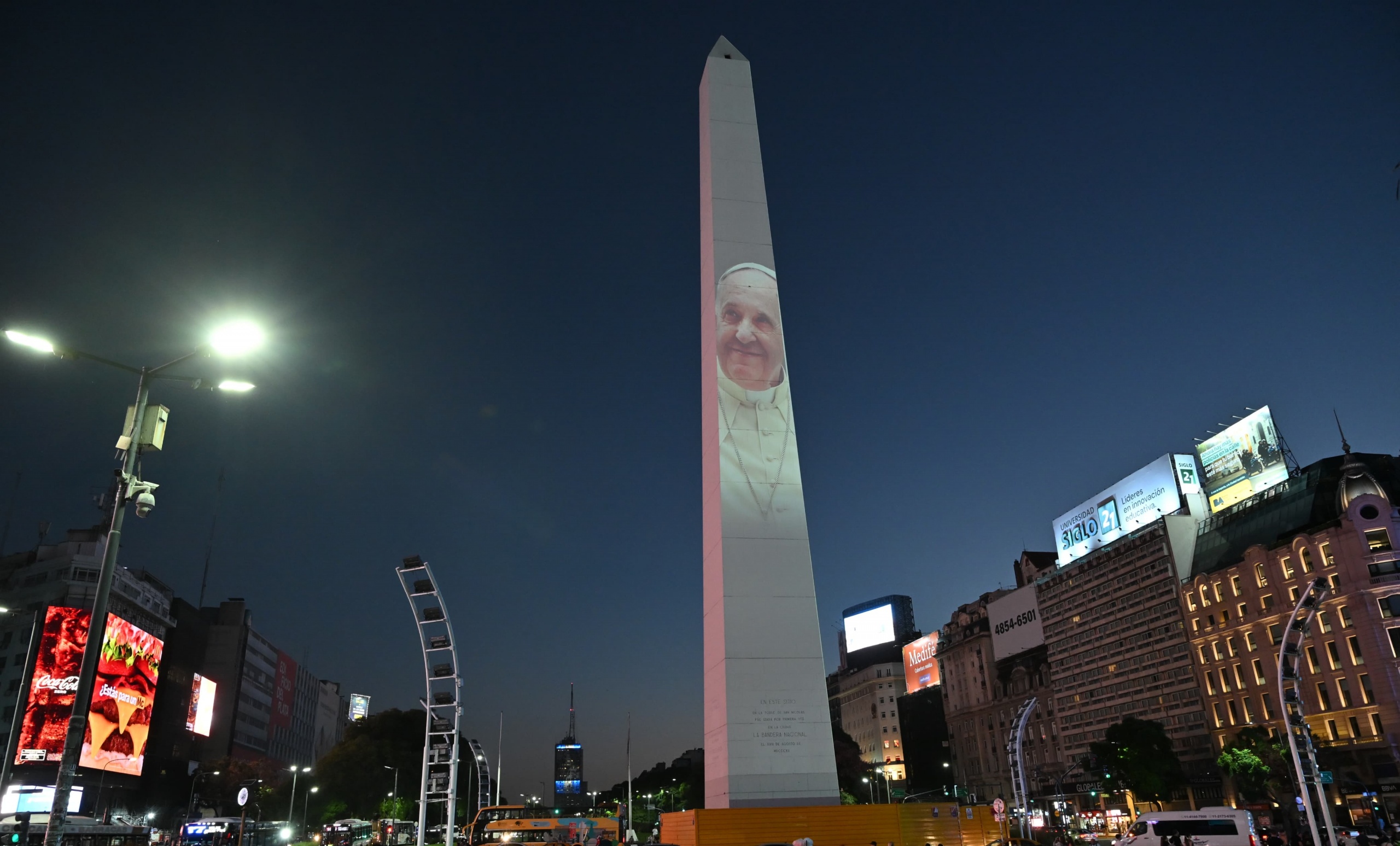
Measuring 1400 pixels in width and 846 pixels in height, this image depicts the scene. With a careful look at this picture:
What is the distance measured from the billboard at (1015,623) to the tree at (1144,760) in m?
33.1

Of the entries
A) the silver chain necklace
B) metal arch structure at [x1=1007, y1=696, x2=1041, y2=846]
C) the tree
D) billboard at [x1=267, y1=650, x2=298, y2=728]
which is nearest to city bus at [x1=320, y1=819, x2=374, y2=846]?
the silver chain necklace

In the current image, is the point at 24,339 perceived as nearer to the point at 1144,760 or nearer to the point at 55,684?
the point at 55,684

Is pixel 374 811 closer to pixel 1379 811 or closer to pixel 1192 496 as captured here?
pixel 1379 811

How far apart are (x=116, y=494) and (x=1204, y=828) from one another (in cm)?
2873

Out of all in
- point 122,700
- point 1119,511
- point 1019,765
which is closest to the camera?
point 1019,765

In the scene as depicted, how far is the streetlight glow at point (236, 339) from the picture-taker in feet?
30.0

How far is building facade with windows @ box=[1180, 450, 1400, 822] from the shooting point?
171 feet

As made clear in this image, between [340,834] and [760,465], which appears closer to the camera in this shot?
[760,465]

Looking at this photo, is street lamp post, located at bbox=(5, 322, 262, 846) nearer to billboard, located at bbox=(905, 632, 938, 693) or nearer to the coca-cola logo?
the coca-cola logo

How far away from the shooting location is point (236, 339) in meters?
9.25

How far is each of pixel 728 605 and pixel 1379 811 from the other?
4853 cm

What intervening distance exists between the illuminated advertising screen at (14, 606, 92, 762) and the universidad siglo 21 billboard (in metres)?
0.03

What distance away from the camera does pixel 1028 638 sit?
326 feet

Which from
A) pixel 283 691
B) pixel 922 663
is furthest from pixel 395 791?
pixel 922 663
